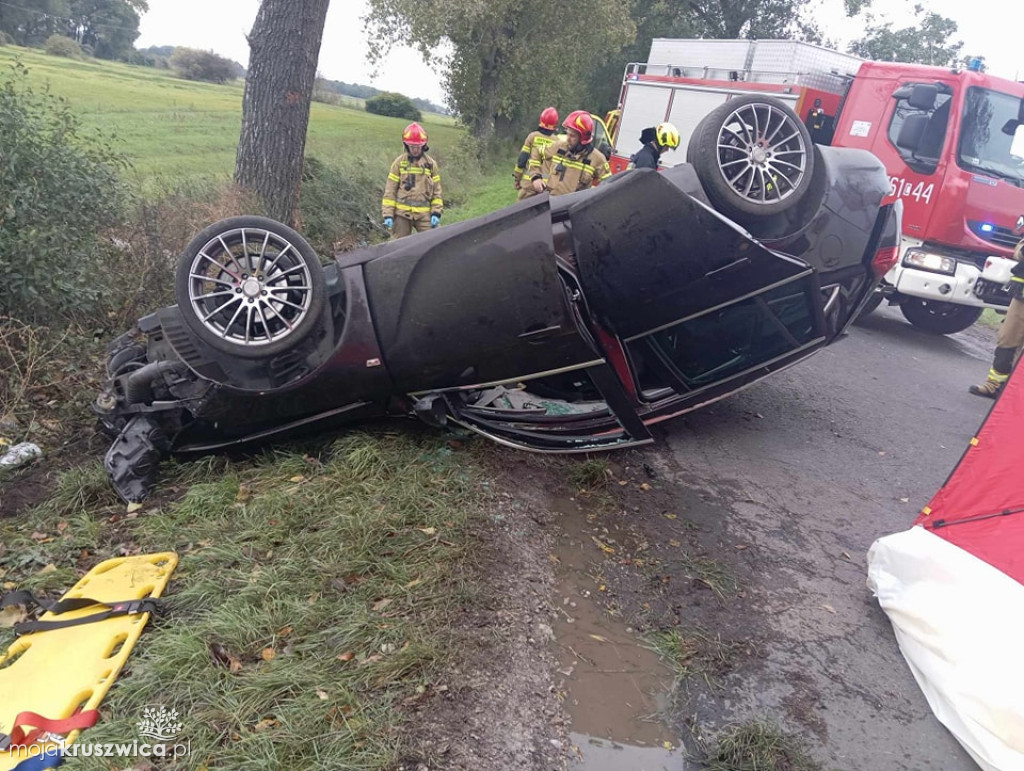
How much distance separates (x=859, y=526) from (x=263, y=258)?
3.69 m

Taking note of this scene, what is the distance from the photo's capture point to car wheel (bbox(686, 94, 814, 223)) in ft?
13.8

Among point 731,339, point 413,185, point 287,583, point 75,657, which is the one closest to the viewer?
point 75,657

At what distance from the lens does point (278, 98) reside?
23.2ft

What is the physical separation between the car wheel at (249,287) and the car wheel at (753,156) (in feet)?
7.89

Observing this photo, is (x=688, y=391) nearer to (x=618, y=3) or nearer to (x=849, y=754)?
(x=849, y=754)

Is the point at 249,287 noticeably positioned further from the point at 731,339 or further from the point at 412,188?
the point at 412,188

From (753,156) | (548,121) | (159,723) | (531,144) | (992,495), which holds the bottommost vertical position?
(159,723)

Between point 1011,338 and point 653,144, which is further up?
point 653,144

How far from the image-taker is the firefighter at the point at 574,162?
24.5 ft

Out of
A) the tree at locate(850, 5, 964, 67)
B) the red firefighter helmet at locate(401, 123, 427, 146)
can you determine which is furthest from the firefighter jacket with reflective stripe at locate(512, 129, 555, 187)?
the tree at locate(850, 5, 964, 67)

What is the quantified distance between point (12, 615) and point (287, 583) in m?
1.15

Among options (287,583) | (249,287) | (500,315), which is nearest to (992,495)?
(500,315)

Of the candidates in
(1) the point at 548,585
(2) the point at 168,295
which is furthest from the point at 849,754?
(2) the point at 168,295

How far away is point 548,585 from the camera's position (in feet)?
10.7
